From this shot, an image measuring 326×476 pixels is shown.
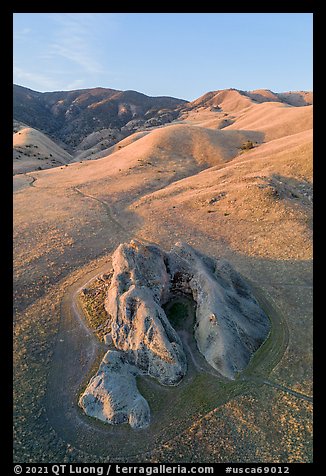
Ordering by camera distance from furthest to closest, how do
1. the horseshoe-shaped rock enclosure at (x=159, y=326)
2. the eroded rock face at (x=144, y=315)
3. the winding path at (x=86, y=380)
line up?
the eroded rock face at (x=144, y=315) < the horseshoe-shaped rock enclosure at (x=159, y=326) < the winding path at (x=86, y=380)

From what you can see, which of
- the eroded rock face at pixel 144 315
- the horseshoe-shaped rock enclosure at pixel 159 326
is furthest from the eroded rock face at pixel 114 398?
the eroded rock face at pixel 144 315

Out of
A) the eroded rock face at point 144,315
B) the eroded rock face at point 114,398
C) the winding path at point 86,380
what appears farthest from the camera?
the eroded rock face at point 144,315

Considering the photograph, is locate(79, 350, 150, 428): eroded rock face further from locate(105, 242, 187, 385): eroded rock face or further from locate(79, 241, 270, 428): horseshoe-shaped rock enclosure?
locate(105, 242, 187, 385): eroded rock face

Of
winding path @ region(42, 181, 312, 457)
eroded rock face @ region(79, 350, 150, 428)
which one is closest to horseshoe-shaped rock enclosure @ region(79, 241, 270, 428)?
eroded rock face @ region(79, 350, 150, 428)

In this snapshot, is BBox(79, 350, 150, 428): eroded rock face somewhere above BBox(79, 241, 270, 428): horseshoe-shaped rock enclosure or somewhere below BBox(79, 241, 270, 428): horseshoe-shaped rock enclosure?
below

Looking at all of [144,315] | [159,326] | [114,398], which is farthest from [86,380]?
[159,326]

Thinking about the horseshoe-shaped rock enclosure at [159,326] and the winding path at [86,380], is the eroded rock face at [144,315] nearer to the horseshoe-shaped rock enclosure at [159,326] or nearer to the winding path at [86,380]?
the horseshoe-shaped rock enclosure at [159,326]

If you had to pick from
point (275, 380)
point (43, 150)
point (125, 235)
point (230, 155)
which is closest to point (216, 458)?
point (275, 380)

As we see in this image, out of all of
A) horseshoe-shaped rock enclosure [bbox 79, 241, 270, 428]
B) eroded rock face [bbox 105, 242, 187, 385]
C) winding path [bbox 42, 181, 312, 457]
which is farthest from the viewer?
eroded rock face [bbox 105, 242, 187, 385]
